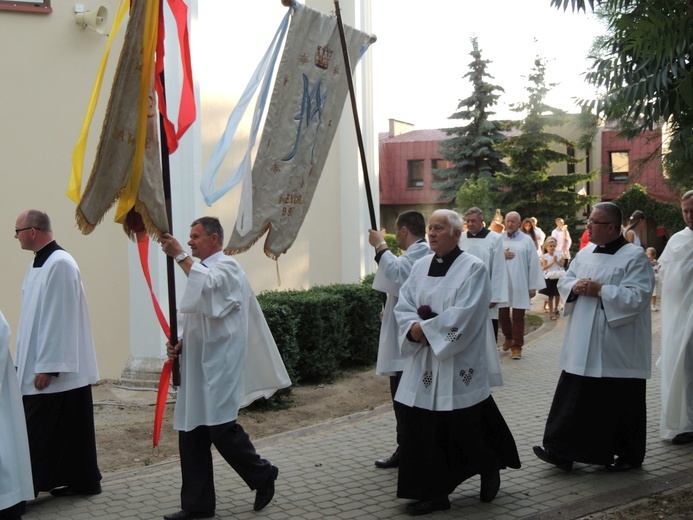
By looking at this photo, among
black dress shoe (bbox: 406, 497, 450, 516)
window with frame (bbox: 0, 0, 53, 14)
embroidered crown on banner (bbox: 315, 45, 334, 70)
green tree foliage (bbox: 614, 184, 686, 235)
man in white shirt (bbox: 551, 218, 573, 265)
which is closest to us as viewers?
black dress shoe (bbox: 406, 497, 450, 516)

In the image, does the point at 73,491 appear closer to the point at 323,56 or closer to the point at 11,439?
the point at 11,439

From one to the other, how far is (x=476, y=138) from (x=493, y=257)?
27357 millimetres

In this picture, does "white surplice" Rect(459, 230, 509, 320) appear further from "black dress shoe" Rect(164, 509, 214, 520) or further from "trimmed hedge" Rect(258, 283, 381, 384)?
"black dress shoe" Rect(164, 509, 214, 520)

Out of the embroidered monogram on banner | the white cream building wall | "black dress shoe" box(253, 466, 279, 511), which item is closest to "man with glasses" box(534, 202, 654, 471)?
"black dress shoe" box(253, 466, 279, 511)

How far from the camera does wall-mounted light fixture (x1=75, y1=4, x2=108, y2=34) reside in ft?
34.4

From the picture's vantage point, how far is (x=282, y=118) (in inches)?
276

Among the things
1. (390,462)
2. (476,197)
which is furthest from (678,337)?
(476,197)

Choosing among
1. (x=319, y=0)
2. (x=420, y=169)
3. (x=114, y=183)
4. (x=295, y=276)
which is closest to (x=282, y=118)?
(x=114, y=183)

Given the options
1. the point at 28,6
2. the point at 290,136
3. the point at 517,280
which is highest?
the point at 28,6

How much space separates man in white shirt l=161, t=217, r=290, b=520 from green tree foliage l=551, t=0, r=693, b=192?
2.75 m

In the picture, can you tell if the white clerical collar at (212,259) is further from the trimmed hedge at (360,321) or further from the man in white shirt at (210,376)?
the trimmed hedge at (360,321)

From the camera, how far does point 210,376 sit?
19.7ft

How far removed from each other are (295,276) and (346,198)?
174 centimetres

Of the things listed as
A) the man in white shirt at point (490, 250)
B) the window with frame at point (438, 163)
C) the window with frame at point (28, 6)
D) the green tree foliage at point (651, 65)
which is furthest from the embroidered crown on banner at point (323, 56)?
the window with frame at point (438, 163)
